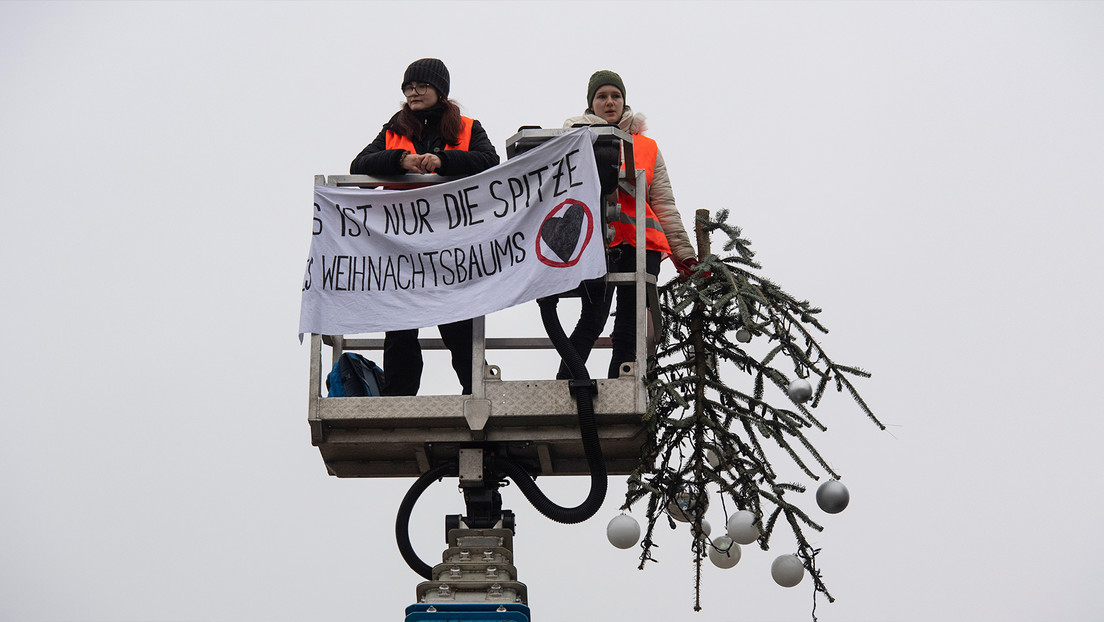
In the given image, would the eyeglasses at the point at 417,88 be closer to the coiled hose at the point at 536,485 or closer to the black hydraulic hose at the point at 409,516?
the coiled hose at the point at 536,485

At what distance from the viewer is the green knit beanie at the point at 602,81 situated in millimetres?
14945

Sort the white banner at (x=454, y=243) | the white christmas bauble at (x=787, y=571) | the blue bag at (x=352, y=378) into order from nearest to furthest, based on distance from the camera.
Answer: the white christmas bauble at (x=787, y=571), the white banner at (x=454, y=243), the blue bag at (x=352, y=378)

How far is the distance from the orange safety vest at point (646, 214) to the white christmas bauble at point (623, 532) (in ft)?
6.98

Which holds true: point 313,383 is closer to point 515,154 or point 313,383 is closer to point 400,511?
point 400,511

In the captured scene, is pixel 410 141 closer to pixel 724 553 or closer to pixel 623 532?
pixel 623 532

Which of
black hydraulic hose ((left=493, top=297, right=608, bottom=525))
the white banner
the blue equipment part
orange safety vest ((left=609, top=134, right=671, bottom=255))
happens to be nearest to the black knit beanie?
the white banner

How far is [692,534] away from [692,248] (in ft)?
7.54

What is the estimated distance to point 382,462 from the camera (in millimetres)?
15117

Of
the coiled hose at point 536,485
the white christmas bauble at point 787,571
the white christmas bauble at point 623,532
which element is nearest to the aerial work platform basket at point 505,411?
the coiled hose at point 536,485

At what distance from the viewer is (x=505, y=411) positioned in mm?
14195

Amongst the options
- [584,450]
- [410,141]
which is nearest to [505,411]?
[584,450]

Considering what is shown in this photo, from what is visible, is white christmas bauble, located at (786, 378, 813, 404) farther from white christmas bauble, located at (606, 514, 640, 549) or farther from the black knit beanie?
the black knit beanie

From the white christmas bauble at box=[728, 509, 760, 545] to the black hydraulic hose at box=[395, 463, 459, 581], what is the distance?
2.54 meters

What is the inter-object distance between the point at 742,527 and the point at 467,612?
1937mm
